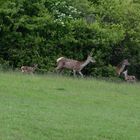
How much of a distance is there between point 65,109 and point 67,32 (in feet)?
41.3

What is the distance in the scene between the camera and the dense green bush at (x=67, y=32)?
86.5 ft

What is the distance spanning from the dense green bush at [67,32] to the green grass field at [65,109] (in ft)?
→ 15.5

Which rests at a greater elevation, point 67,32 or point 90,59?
point 67,32

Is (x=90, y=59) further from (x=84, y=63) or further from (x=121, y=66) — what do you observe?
(x=121, y=66)

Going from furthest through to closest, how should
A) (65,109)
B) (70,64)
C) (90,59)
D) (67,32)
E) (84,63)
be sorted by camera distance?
(67,32) < (90,59) < (84,63) < (70,64) < (65,109)

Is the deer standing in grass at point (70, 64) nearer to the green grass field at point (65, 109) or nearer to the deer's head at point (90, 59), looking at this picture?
the deer's head at point (90, 59)

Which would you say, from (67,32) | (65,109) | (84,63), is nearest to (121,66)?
(84,63)

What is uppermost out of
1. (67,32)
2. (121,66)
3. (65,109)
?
(65,109)

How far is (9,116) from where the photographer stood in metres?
12.3

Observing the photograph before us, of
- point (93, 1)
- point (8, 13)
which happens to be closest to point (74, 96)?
point (8, 13)

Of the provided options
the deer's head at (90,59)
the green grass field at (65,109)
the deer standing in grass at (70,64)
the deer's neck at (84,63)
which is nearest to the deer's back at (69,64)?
the deer standing in grass at (70,64)

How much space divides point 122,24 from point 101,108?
494 inches

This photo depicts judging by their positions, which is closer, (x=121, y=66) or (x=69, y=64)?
(x=69, y=64)

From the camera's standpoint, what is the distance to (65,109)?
14547 millimetres
